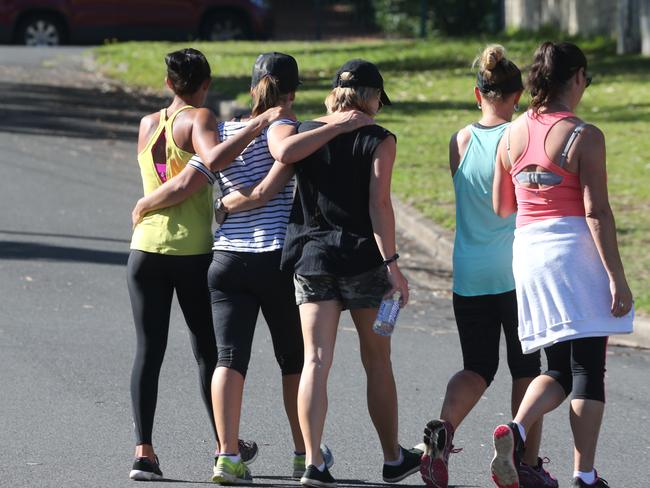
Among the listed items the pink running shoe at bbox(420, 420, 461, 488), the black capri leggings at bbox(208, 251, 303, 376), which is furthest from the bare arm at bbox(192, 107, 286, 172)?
the pink running shoe at bbox(420, 420, 461, 488)

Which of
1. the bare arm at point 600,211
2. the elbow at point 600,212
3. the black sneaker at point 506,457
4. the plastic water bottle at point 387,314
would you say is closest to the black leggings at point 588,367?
the bare arm at point 600,211

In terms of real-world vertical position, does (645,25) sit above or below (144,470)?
above

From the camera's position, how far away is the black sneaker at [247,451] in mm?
5453

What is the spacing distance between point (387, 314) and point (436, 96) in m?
13.9

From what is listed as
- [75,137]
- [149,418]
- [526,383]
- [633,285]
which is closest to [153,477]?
[149,418]

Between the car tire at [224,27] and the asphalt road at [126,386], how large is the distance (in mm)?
15617

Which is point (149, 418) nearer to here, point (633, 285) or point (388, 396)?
point (388, 396)

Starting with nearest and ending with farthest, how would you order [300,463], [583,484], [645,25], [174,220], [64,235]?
[583,484] → [174,220] → [300,463] → [64,235] → [645,25]

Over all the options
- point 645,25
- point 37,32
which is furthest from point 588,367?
point 37,32

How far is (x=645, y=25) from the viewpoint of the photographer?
22.8m

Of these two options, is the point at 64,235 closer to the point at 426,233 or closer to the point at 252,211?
the point at 426,233

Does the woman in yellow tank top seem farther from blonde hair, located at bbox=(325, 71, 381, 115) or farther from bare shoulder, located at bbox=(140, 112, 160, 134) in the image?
blonde hair, located at bbox=(325, 71, 381, 115)

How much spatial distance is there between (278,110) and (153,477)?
5.03ft

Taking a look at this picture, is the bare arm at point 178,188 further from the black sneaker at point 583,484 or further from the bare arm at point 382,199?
the black sneaker at point 583,484
